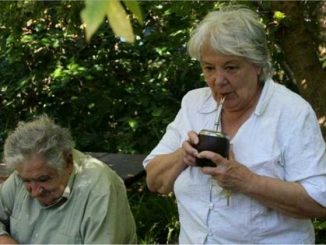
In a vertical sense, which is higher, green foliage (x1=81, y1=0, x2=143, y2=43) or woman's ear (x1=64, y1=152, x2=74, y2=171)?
green foliage (x1=81, y1=0, x2=143, y2=43)

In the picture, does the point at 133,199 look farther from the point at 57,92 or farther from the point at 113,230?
the point at 113,230

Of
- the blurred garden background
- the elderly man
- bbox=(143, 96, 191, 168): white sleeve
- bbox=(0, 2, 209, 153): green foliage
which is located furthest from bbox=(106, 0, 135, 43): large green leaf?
bbox=(0, 2, 209, 153): green foliage

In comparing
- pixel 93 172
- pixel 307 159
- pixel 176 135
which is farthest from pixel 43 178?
pixel 307 159

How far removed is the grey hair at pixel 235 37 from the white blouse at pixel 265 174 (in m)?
0.11

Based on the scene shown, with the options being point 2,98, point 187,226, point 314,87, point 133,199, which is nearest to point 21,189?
point 187,226

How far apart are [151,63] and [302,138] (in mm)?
3184

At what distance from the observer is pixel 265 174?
5.97ft

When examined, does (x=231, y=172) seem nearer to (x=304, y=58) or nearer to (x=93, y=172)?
(x=93, y=172)

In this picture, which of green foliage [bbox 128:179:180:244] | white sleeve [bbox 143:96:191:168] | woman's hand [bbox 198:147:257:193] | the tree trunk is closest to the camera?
woman's hand [bbox 198:147:257:193]

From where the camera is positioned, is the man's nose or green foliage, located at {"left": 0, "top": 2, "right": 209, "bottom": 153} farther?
green foliage, located at {"left": 0, "top": 2, "right": 209, "bottom": 153}

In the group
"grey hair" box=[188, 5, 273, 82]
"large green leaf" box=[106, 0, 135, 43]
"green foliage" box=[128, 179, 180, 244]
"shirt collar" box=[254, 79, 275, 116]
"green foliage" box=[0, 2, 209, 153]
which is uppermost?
"large green leaf" box=[106, 0, 135, 43]

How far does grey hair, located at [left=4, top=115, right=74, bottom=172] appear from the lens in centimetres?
232

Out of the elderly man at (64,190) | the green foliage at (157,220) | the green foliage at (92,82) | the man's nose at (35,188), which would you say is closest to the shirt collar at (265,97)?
the elderly man at (64,190)

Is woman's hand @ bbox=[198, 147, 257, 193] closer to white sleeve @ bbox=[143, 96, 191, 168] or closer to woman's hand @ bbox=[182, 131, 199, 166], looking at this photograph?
woman's hand @ bbox=[182, 131, 199, 166]
